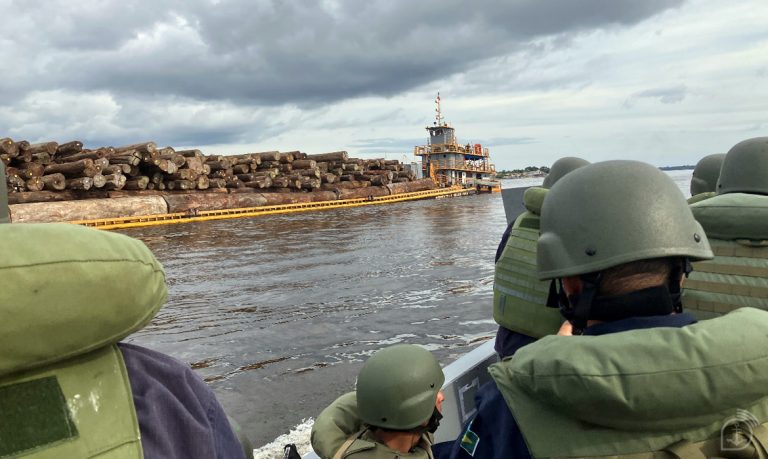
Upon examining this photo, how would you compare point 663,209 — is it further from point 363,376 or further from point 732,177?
point 732,177

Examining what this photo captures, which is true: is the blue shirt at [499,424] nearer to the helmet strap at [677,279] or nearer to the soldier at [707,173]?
the helmet strap at [677,279]

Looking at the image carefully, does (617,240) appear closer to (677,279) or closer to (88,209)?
(677,279)

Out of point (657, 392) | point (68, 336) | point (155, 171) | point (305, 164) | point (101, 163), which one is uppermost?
point (101, 163)

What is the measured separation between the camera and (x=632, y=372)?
3.67ft

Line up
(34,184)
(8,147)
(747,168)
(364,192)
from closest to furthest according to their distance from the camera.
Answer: (747,168) → (8,147) → (34,184) → (364,192)

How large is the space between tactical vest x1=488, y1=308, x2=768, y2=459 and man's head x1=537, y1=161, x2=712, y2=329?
175 millimetres

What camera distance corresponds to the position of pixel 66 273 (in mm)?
864

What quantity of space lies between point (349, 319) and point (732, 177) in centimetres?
550

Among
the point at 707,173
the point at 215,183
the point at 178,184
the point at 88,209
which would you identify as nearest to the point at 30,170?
the point at 88,209

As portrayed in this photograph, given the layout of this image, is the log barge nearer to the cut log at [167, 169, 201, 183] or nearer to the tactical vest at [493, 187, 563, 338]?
the cut log at [167, 169, 201, 183]

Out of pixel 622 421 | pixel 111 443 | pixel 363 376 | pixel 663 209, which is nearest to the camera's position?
pixel 111 443

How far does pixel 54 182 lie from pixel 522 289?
20.4m

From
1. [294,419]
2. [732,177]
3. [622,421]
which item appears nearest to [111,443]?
[622,421]

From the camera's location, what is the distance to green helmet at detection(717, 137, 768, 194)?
2.73 metres
